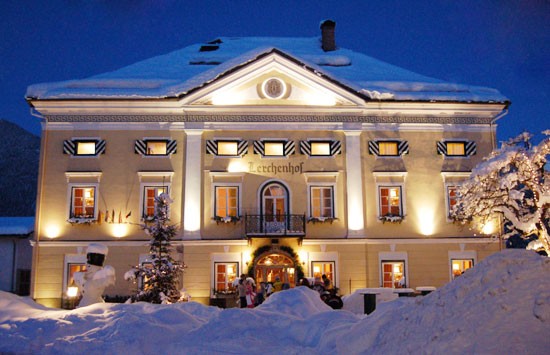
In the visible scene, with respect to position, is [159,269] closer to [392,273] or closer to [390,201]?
[392,273]

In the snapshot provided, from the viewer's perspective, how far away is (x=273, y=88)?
86.2 feet

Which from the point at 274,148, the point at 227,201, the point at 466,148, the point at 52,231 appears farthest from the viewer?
the point at 466,148

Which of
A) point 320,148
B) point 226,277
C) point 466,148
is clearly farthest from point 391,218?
point 226,277

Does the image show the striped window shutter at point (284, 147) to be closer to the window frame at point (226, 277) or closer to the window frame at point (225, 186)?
the window frame at point (225, 186)

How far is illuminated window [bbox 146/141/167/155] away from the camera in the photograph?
2611cm

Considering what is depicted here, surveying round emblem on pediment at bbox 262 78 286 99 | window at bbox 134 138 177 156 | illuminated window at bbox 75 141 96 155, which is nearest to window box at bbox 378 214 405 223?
round emblem on pediment at bbox 262 78 286 99

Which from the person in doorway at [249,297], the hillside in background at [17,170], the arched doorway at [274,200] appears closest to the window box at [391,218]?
the arched doorway at [274,200]

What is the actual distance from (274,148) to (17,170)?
177 feet

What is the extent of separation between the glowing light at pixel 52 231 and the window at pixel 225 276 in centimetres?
706

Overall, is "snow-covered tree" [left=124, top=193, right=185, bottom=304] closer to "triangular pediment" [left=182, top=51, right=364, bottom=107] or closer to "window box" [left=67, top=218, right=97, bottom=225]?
"window box" [left=67, top=218, right=97, bottom=225]

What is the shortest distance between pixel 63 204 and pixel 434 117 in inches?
677

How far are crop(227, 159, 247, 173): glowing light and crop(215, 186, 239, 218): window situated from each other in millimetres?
763

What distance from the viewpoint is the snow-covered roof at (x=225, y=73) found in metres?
26.0

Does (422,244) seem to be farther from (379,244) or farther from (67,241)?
(67,241)
